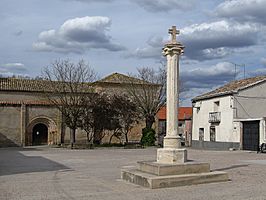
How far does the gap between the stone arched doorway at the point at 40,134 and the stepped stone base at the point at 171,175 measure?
35.1 m

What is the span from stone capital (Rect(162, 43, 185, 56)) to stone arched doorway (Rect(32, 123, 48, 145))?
35.2 metres

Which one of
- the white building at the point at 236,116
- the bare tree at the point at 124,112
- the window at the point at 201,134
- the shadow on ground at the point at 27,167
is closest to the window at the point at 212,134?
the white building at the point at 236,116

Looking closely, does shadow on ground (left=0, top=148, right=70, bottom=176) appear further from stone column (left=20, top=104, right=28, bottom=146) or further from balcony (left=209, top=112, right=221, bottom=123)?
stone column (left=20, top=104, right=28, bottom=146)

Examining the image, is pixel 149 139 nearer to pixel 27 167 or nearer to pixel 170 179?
pixel 27 167

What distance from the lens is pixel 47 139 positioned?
45969mm

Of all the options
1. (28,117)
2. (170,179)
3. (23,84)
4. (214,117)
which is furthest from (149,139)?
(170,179)

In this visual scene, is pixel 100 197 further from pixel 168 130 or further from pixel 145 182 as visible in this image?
pixel 168 130

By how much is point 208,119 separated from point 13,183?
3212 cm

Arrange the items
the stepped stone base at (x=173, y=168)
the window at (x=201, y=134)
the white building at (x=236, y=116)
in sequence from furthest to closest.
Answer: the window at (x=201, y=134), the white building at (x=236, y=116), the stepped stone base at (x=173, y=168)

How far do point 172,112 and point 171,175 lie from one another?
7.22 feet

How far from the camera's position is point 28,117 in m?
44.4

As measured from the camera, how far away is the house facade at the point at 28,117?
4341 cm

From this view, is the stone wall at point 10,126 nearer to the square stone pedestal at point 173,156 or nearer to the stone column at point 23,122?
the stone column at point 23,122

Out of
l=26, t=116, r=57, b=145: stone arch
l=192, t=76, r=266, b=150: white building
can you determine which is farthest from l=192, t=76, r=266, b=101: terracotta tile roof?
l=26, t=116, r=57, b=145: stone arch
